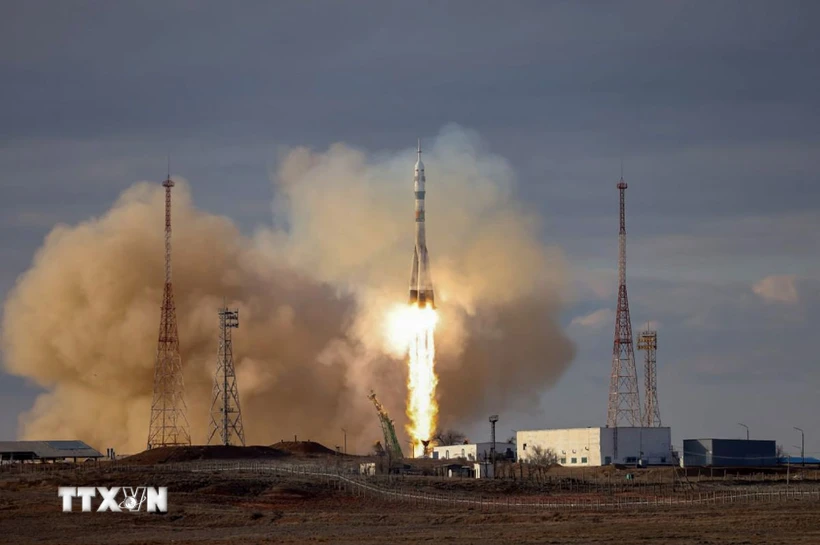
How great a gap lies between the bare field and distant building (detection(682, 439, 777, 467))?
39.0 meters

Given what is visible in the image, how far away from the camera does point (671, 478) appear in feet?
340

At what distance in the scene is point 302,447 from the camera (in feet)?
411

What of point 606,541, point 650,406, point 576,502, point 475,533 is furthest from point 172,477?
point 650,406

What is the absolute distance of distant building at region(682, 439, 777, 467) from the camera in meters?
120

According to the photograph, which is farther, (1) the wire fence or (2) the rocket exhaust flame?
(2) the rocket exhaust flame

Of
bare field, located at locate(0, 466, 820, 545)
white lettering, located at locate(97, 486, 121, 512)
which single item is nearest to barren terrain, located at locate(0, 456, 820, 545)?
bare field, located at locate(0, 466, 820, 545)

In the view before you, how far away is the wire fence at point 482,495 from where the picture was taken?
7700 cm

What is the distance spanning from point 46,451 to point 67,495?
49.1m

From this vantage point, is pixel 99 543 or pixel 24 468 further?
pixel 24 468

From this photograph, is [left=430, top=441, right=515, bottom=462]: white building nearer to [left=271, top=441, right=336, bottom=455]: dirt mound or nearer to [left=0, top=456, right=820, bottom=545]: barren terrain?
[left=271, top=441, right=336, bottom=455]: dirt mound

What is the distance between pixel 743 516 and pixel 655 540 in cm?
1272

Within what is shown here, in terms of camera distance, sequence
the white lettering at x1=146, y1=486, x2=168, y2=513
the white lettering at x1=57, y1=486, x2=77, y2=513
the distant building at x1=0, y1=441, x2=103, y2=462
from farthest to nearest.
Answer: the distant building at x1=0, y1=441, x2=103, y2=462, the white lettering at x1=57, y1=486, x2=77, y2=513, the white lettering at x1=146, y1=486, x2=168, y2=513

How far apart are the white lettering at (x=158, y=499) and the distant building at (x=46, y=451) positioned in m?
44.4

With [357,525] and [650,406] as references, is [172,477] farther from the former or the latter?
[650,406]
